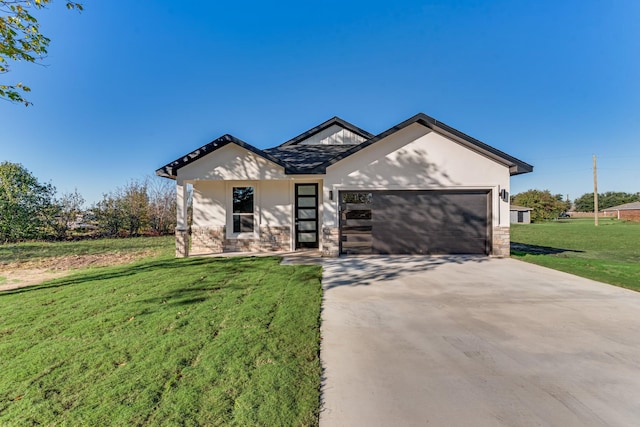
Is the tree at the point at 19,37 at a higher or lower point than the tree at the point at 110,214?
higher

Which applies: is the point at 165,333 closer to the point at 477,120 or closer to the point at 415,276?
the point at 415,276

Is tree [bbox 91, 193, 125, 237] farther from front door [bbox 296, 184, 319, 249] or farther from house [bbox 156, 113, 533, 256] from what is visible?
front door [bbox 296, 184, 319, 249]

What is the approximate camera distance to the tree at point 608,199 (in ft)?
231

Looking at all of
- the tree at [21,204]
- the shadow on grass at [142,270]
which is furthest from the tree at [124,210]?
the shadow on grass at [142,270]

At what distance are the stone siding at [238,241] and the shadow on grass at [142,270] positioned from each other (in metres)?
1.52

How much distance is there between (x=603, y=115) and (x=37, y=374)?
30.0 m

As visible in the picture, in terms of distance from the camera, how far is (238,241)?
1049 centimetres

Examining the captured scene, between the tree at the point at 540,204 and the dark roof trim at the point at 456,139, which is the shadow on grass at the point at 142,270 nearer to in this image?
the dark roof trim at the point at 456,139

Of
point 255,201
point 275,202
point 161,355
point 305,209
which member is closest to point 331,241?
point 305,209

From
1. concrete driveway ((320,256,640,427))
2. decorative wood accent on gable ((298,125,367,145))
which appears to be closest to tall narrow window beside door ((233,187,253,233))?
decorative wood accent on gable ((298,125,367,145))

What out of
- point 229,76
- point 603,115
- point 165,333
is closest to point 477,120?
point 603,115

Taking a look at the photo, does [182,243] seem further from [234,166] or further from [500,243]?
[500,243]

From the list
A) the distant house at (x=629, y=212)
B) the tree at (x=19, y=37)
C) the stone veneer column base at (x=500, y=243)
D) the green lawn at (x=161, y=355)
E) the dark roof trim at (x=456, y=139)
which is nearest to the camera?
the green lawn at (x=161, y=355)

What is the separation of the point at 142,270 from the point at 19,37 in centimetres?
534
